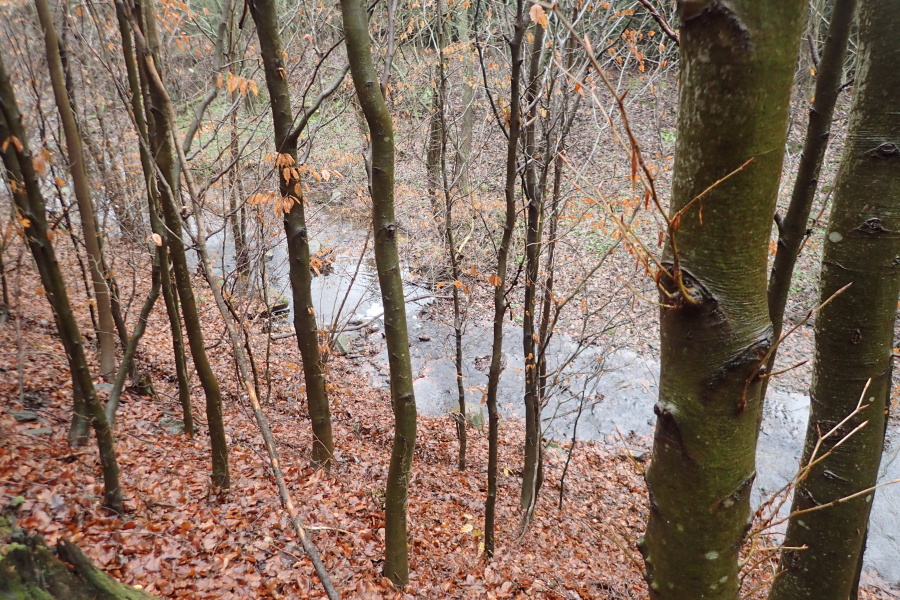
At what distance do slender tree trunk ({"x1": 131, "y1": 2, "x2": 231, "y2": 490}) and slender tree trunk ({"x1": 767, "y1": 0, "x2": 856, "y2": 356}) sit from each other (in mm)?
3520

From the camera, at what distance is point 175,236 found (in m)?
3.46

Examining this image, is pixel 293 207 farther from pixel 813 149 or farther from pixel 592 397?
pixel 592 397

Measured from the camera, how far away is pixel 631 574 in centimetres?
511

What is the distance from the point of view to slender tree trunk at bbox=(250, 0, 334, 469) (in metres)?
3.61

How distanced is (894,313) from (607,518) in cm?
539

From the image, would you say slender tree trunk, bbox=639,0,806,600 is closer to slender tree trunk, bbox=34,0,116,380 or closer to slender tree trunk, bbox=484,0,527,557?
slender tree trunk, bbox=484,0,527,557

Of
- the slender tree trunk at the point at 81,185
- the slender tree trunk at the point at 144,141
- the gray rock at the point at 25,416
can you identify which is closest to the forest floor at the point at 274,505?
the gray rock at the point at 25,416

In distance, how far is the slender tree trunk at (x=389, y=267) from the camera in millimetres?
2697

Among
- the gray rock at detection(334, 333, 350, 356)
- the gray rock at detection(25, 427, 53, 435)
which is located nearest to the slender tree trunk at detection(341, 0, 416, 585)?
the gray rock at detection(25, 427, 53, 435)

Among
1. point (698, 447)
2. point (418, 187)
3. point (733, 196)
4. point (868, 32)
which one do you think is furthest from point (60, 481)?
point (418, 187)

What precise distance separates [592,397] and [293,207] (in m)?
7.63

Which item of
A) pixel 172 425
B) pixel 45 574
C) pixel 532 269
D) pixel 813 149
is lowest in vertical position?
pixel 45 574

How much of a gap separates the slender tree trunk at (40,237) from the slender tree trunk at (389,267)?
1.83 meters

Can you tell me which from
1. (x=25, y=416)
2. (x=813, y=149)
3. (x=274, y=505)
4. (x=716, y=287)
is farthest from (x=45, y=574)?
(x=25, y=416)
